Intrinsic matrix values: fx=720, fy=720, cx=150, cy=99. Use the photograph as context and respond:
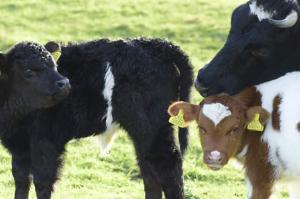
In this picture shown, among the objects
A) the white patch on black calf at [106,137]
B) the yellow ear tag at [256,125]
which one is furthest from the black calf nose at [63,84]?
the yellow ear tag at [256,125]

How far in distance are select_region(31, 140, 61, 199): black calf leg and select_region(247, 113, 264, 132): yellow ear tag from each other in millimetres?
2075

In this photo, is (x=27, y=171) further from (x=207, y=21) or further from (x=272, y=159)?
(x=207, y=21)

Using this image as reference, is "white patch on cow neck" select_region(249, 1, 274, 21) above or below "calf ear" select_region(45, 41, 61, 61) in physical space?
above

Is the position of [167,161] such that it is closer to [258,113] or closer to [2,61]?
[258,113]

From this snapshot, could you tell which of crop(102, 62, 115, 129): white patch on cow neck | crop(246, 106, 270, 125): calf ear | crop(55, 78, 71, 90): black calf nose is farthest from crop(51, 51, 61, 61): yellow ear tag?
crop(246, 106, 270, 125): calf ear

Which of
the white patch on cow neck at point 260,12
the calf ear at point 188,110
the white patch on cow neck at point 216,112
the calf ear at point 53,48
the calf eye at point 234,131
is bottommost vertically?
the calf eye at point 234,131

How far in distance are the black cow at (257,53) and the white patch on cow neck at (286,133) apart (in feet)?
0.99

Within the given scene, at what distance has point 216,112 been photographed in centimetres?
587

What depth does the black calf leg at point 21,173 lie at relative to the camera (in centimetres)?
712

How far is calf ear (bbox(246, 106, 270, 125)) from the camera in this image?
589 centimetres

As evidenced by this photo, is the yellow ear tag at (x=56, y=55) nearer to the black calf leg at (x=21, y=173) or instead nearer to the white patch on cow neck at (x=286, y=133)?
the black calf leg at (x=21, y=173)

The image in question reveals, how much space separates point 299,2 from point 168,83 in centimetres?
152

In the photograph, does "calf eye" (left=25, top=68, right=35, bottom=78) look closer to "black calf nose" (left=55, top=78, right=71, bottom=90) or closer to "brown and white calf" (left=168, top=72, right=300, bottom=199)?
"black calf nose" (left=55, top=78, right=71, bottom=90)

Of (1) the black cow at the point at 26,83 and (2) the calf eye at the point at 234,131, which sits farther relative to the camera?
(1) the black cow at the point at 26,83
